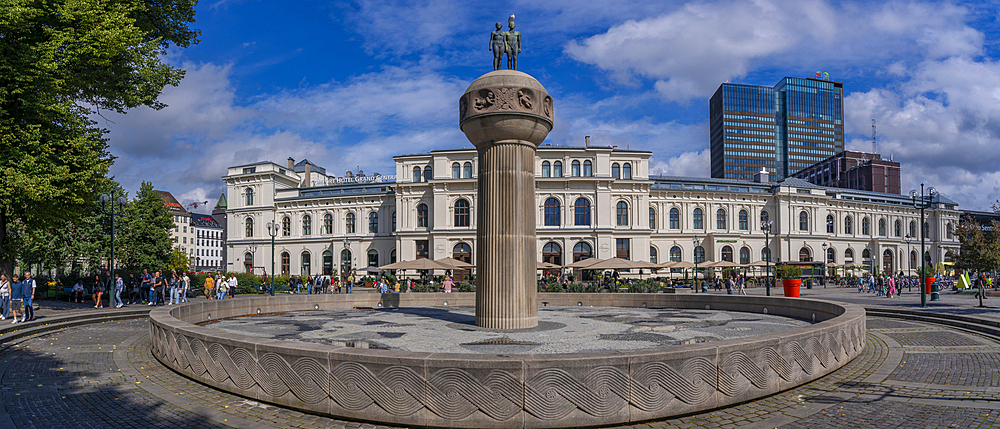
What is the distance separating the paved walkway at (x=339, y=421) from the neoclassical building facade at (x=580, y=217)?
49.5m

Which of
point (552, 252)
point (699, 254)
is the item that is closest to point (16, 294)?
point (552, 252)

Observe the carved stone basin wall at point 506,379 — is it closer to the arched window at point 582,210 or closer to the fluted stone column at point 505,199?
the fluted stone column at point 505,199

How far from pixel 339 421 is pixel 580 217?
55875mm

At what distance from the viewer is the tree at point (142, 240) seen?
41312 mm

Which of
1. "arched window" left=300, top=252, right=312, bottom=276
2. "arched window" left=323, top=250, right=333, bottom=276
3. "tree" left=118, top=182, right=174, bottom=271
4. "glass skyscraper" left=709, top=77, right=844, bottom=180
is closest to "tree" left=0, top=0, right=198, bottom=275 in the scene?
"tree" left=118, top=182, right=174, bottom=271

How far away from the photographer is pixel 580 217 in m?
61.5

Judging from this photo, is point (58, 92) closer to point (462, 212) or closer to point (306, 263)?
point (462, 212)

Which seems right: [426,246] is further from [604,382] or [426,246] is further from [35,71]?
[604,382]

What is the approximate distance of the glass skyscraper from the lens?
15700 centimetres

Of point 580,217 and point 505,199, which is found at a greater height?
point 580,217

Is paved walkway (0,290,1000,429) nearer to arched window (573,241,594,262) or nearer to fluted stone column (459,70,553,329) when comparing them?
fluted stone column (459,70,553,329)

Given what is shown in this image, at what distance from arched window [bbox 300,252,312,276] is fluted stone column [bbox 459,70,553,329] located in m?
66.7

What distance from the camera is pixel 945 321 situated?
17.7 meters

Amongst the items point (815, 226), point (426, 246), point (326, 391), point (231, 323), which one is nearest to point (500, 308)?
point (326, 391)
